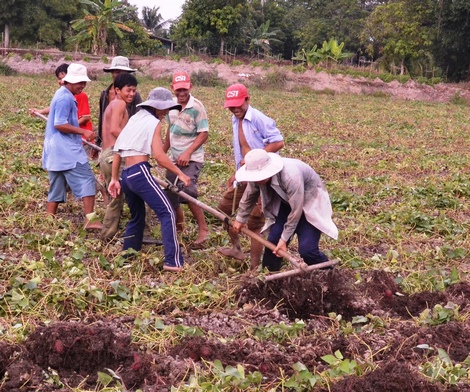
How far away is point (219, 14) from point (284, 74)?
24.9 ft

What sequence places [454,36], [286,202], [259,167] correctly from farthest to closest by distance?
[454,36], [286,202], [259,167]

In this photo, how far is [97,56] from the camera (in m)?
34.2

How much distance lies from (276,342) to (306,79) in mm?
30669

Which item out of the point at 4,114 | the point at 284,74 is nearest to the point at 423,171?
the point at 4,114

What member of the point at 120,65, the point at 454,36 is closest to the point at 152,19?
the point at 454,36

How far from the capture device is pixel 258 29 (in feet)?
144

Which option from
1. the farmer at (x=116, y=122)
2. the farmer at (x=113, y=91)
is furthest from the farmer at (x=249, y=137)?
the farmer at (x=113, y=91)

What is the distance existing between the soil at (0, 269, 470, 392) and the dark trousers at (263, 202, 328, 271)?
0.18 metres

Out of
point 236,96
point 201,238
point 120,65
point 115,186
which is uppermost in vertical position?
point 120,65

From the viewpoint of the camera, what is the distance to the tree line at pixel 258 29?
112ft

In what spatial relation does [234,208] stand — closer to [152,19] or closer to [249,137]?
[249,137]

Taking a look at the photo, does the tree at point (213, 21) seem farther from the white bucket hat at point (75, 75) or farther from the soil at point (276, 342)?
the soil at point (276, 342)

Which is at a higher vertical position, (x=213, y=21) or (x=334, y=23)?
(x=334, y=23)

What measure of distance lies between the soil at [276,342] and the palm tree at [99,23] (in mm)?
30333
